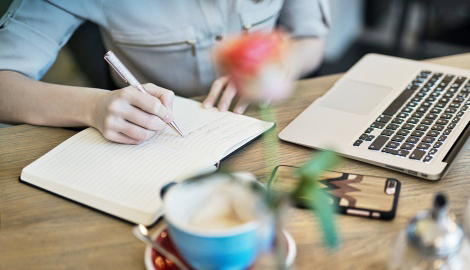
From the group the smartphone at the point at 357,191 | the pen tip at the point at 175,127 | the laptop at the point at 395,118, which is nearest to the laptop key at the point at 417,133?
the laptop at the point at 395,118

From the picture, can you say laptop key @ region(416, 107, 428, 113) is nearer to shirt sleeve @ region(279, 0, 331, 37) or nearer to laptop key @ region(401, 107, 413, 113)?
laptop key @ region(401, 107, 413, 113)

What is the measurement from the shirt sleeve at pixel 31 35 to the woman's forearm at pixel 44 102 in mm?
30

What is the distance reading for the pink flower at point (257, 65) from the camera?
13.9 inches

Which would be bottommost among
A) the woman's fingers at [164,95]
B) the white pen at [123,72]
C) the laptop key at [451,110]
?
the laptop key at [451,110]

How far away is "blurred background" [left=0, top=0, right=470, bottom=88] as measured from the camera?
96.9 inches

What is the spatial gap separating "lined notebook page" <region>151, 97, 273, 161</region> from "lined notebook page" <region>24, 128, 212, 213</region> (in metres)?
0.02

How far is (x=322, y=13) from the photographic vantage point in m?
1.16

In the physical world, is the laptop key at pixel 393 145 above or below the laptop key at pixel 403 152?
above

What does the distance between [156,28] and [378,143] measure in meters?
0.54

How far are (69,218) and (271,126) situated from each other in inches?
12.9

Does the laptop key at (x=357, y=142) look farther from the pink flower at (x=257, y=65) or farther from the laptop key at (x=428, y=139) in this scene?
the pink flower at (x=257, y=65)

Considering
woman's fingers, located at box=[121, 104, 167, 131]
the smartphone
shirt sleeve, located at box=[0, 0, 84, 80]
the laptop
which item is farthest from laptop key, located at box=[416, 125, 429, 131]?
shirt sleeve, located at box=[0, 0, 84, 80]

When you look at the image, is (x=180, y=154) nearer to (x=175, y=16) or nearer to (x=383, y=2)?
(x=175, y=16)

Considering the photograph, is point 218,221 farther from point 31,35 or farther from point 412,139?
point 31,35
